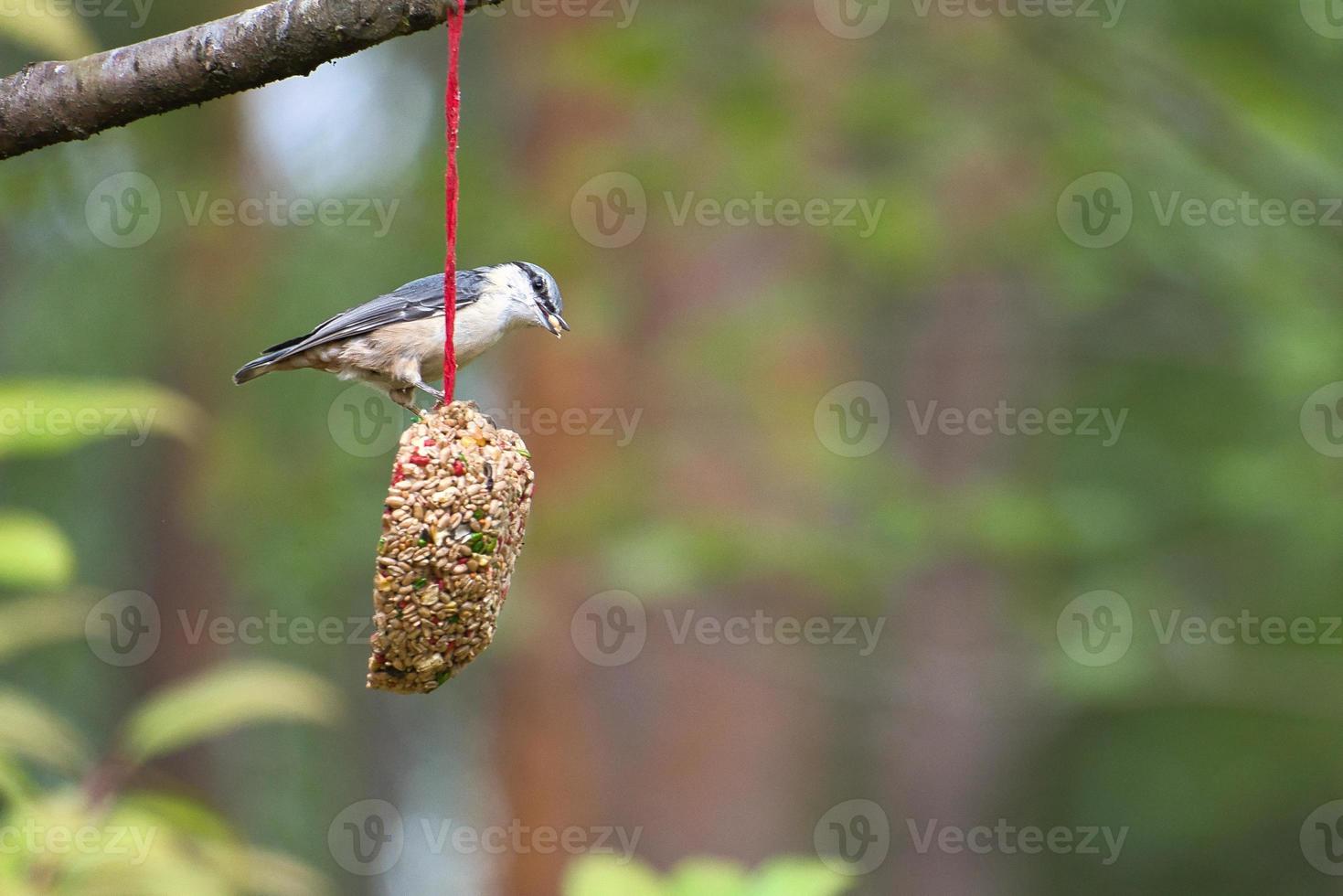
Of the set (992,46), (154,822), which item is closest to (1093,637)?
(992,46)

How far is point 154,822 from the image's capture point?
3.11 metres

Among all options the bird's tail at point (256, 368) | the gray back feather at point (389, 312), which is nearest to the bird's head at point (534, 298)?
Answer: the gray back feather at point (389, 312)

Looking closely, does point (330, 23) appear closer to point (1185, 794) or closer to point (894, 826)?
point (894, 826)

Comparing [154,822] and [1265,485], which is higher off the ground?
[1265,485]

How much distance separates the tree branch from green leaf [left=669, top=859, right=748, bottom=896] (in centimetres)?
134

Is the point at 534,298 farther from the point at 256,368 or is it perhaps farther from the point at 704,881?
the point at 704,881

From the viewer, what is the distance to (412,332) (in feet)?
12.0

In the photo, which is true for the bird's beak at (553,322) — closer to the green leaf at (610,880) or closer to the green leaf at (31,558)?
the green leaf at (31,558)

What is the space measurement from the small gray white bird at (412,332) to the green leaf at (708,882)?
1668 mm

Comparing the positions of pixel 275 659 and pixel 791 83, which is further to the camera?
pixel 275 659

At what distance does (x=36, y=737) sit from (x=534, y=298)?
69.9 inches

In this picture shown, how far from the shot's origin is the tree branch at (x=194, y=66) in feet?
6.31

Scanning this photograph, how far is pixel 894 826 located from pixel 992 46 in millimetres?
6239

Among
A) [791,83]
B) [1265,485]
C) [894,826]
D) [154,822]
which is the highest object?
[791,83]
